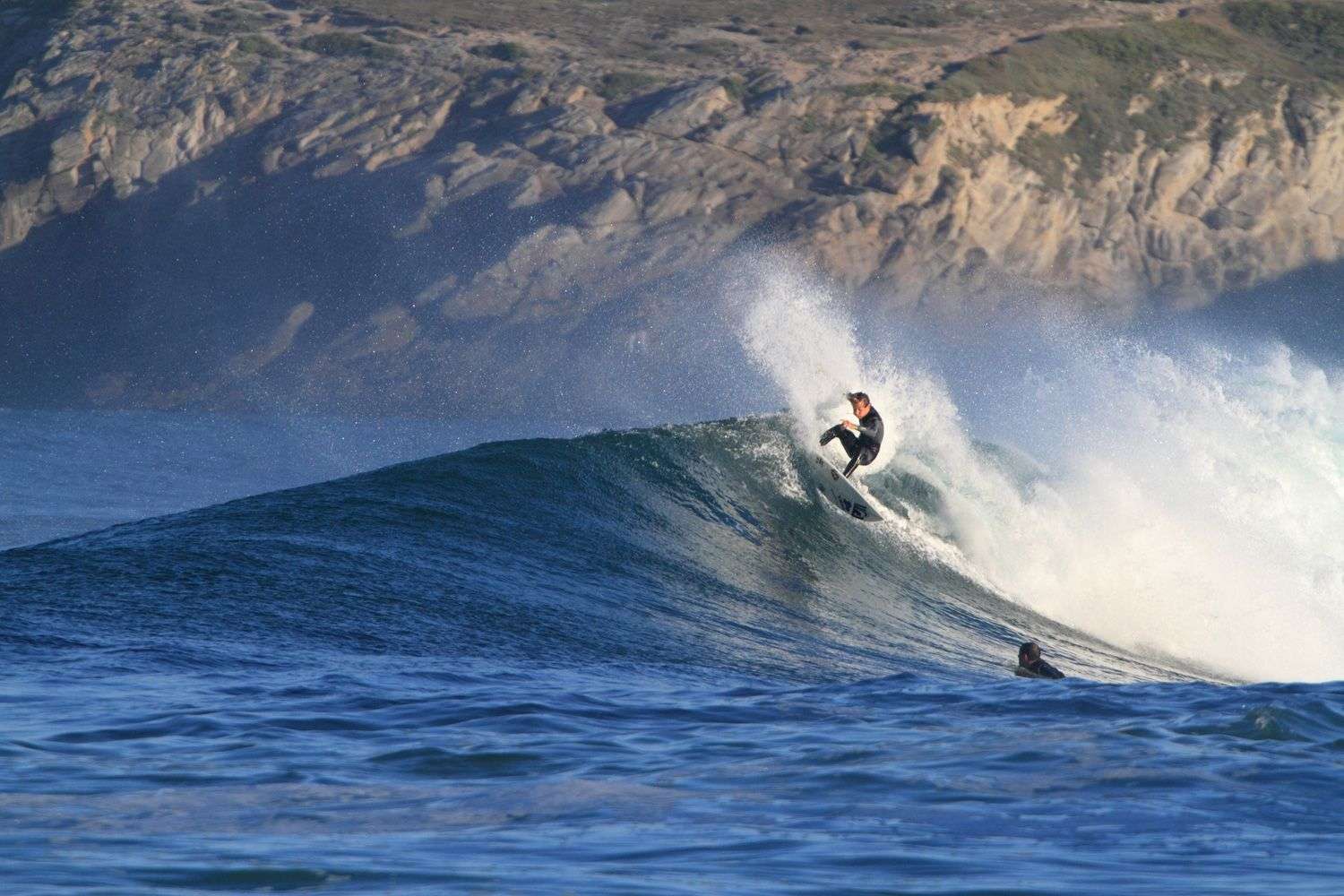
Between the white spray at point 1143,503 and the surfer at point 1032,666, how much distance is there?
193 inches

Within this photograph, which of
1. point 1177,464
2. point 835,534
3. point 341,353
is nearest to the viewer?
point 835,534

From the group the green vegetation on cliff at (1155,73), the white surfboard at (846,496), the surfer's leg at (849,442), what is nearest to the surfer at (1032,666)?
the surfer's leg at (849,442)

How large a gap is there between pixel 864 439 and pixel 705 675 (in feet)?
19.0

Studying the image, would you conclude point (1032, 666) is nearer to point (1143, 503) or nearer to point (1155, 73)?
point (1143, 503)

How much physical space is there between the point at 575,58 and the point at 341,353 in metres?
19.4

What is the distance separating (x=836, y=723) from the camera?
24.6 ft

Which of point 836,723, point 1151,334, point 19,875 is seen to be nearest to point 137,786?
point 19,875

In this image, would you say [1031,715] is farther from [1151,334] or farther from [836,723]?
[1151,334]

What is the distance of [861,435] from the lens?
1473cm

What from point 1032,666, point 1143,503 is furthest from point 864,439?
point 1143,503

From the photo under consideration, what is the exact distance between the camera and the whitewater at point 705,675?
526cm

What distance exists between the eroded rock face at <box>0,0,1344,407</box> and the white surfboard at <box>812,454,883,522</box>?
2280 inches

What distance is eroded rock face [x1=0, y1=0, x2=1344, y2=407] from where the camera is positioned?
7325 centimetres

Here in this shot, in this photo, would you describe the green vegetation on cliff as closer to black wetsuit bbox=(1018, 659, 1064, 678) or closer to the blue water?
the blue water
